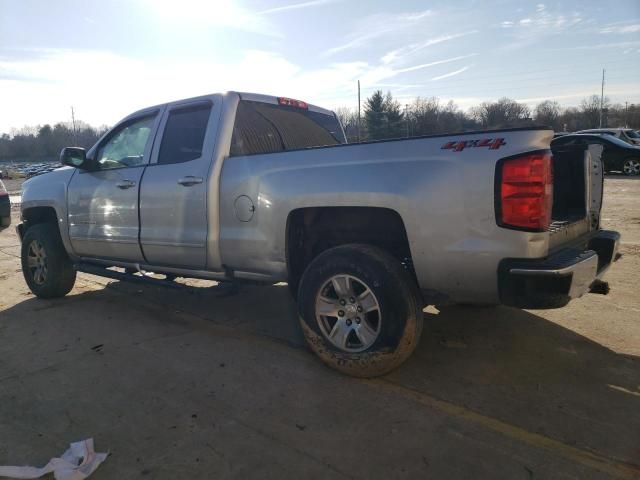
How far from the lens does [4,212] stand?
12164 mm

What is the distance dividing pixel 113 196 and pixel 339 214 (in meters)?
2.53

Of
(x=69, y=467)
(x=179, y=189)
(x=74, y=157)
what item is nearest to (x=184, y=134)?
(x=179, y=189)

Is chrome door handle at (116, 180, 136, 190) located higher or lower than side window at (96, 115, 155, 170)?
lower

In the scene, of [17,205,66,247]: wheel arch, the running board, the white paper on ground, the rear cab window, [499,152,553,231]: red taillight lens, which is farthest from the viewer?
[17,205,66,247]: wheel arch

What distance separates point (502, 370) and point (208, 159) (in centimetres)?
276

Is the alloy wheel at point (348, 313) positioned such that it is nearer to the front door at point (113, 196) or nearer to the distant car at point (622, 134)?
the front door at point (113, 196)

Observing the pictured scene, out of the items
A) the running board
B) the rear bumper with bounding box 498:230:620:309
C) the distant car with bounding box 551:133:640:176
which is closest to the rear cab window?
the running board

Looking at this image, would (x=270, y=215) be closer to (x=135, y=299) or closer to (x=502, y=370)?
(x=502, y=370)

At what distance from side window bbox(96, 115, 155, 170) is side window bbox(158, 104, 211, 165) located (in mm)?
277

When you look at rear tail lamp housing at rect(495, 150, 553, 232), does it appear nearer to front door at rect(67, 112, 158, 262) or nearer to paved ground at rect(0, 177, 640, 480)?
paved ground at rect(0, 177, 640, 480)

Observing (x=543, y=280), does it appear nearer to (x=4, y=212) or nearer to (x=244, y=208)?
(x=244, y=208)

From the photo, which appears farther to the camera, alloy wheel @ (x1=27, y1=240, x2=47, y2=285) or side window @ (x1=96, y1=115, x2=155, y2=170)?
alloy wheel @ (x1=27, y1=240, x2=47, y2=285)

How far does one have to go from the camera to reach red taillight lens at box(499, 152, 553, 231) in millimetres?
2643

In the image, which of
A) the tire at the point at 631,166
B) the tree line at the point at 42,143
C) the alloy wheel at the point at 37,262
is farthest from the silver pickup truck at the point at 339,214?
the tree line at the point at 42,143
